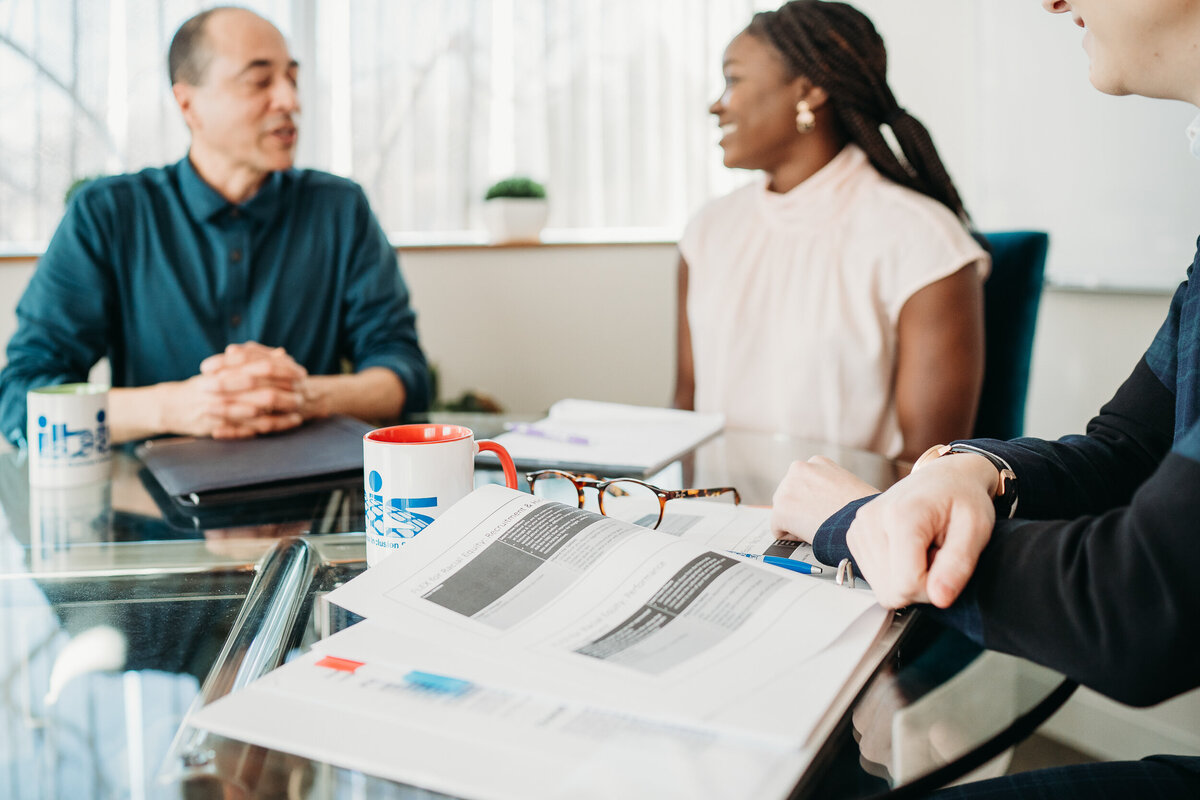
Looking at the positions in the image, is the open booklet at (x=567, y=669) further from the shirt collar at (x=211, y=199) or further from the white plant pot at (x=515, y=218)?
the white plant pot at (x=515, y=218)

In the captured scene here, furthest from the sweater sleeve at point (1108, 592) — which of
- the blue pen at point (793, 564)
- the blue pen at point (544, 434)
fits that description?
the blue pen at point (544, 434)

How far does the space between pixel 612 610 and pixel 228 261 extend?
4.96 feet

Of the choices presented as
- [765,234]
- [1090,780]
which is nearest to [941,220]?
[765,234]

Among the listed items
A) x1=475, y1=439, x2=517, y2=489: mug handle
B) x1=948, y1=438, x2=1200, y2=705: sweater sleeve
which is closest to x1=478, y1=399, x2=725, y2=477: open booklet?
x1=475, y1=439, x2=517, y2=489: mug handle

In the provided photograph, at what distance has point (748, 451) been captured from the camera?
1365 millimetres

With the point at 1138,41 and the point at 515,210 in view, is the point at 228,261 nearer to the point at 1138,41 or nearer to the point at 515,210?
the point at 515,210

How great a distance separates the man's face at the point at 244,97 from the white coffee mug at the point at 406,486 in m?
1.29

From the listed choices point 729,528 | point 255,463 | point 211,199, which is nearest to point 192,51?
point 211,199

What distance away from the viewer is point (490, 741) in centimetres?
52

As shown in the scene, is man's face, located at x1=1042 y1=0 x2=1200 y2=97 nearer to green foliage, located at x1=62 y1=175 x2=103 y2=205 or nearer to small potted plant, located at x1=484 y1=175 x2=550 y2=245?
small potted plant, located at x1=484 y1=175 x2=550 y2=245

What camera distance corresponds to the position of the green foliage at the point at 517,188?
9.68 ft

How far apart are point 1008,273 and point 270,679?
4.82 ft

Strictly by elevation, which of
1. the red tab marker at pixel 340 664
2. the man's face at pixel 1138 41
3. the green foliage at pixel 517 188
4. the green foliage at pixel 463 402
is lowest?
the green foliage at pixel 463 402

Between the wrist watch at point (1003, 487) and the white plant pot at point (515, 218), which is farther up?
the white plant pot at point (515, 218)
